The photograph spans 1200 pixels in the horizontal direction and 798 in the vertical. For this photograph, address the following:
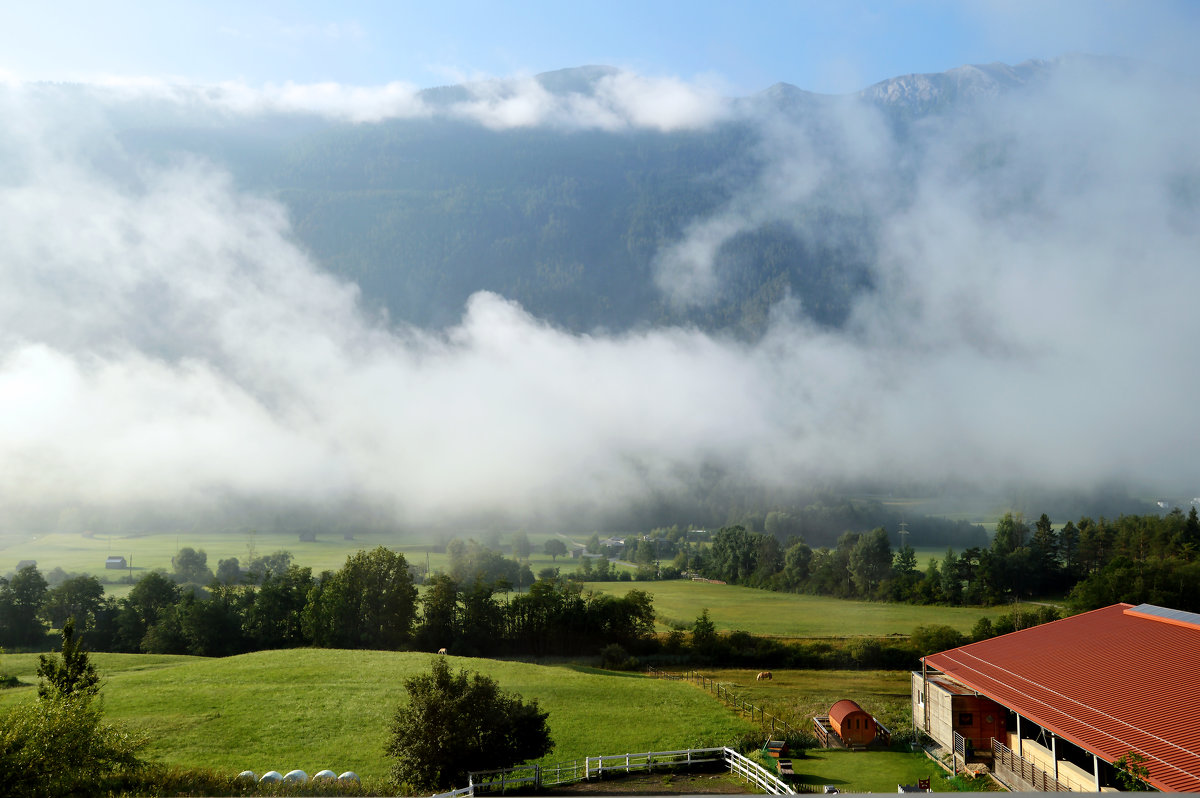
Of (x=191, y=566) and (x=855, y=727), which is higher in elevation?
(x=191, y=566)

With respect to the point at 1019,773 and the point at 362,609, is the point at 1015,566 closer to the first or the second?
the point at 1019,773

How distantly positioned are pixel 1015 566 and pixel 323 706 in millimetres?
36606

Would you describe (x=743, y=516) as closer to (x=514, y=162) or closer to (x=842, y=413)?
(x=842, y=413)

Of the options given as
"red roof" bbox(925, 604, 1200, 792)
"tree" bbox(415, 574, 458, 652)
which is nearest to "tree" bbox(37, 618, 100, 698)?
"tree" bbox(415, 574, 458, 652)

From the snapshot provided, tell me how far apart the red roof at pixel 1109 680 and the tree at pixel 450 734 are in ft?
37.1

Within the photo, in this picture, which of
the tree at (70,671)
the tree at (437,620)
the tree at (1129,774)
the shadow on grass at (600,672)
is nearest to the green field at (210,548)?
the tree at (437,620)

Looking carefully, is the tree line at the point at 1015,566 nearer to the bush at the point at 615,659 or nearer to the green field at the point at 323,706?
the bush at the point at 615,659

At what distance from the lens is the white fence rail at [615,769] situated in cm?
1382

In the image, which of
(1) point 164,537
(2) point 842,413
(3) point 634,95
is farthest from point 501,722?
(3) point 634,95

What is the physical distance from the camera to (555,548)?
42.2 meters

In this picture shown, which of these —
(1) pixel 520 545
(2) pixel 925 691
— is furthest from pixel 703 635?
(1) pixel 520 545

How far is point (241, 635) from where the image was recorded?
30.1 meters

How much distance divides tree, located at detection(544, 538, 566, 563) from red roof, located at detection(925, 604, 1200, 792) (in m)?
25.1

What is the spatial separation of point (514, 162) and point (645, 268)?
37086 mm
